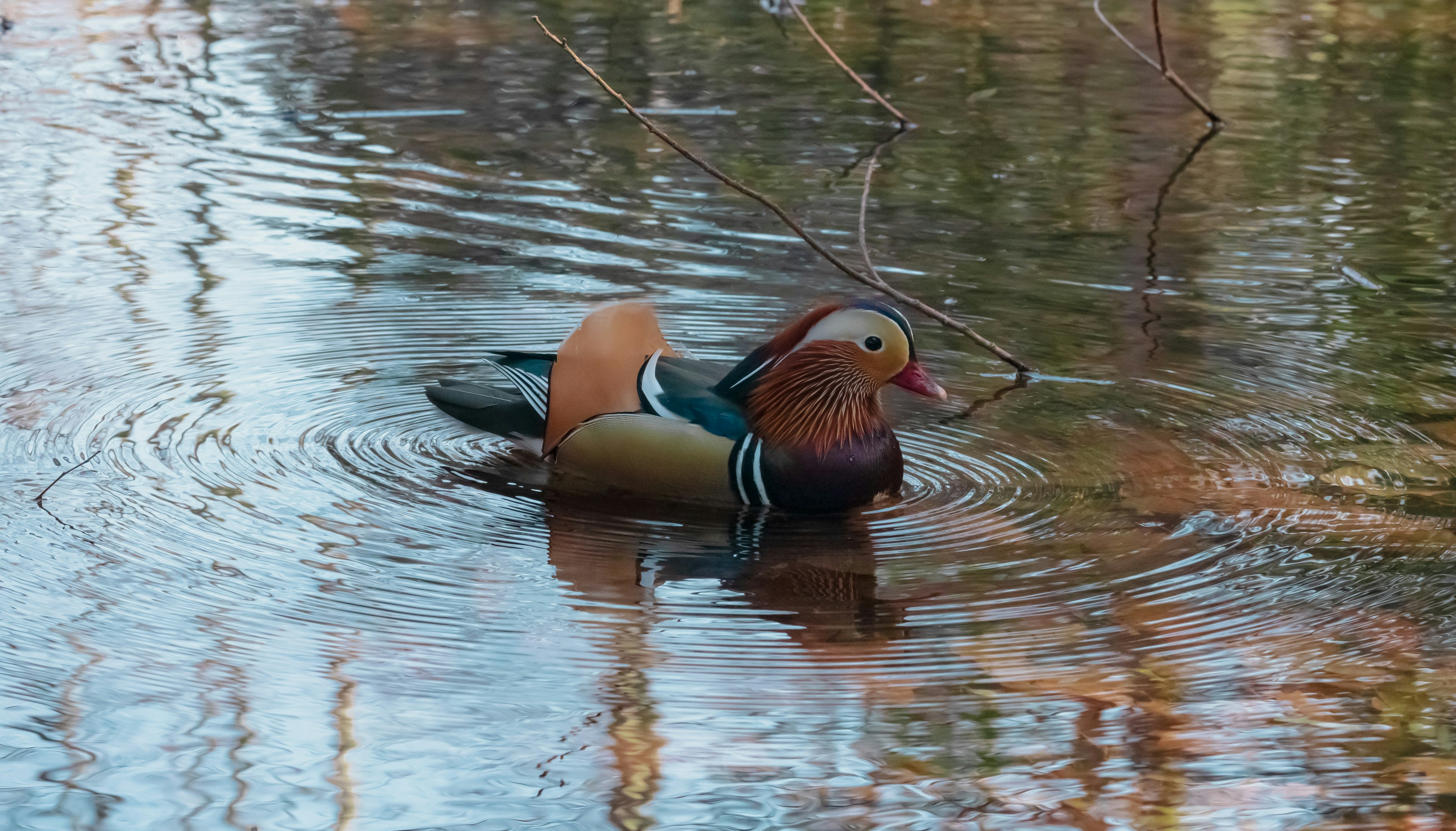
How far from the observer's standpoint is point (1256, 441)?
6.00 meters

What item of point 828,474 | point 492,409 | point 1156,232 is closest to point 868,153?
point 1156,232

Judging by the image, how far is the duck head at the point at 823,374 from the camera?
5340mm

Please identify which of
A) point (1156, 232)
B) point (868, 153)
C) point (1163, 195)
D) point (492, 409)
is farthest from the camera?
point (868, 153)

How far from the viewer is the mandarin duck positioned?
533 centimetres

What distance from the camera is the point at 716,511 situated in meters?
5.37

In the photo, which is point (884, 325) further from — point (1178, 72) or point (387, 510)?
point (1178, 72)

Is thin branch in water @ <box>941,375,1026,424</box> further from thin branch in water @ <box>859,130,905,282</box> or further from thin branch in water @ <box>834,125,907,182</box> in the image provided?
thin branch in water @ <box>834,125,907,182</box>

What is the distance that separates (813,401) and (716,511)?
0.45 meters

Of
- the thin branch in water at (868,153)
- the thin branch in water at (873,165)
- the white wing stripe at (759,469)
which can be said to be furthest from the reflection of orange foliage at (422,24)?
the white wing stripe at (759,469)

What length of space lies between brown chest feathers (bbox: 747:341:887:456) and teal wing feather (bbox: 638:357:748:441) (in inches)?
2.4

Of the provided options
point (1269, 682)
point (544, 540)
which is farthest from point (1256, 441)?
point (544, 540)

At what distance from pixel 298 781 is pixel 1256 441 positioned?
3.63 meters

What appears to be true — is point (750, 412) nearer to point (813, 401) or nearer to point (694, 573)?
point (813, 401)

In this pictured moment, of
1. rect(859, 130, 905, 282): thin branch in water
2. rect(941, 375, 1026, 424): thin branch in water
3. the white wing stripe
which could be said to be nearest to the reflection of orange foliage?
rect(859, 130, 905, 282): thin branch in water
